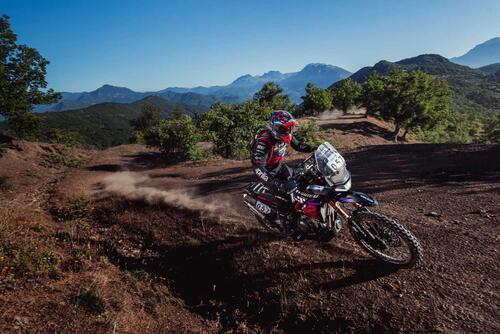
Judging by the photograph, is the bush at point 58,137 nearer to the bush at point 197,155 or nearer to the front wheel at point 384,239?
Answer: the bush at point 197,155

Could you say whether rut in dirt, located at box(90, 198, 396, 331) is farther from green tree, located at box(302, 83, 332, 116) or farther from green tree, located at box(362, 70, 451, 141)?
green tree, located at box(302, 83, 332, 116)

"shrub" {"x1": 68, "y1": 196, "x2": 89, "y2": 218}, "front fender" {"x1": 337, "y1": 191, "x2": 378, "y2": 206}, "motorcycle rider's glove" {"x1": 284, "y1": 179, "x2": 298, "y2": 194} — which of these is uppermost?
"motorcycle rider's glove" {"x1": 284, "y1": 179, "x2": 298, "y2": 194}

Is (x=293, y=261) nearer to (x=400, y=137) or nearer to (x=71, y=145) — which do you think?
(x=71, y=145)

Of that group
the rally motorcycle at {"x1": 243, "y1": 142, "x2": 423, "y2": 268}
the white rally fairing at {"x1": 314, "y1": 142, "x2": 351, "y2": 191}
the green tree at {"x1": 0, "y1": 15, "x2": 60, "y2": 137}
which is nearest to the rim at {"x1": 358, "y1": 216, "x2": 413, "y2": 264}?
the rally motorcycle at {"x1": 243, "y1": 142, "x2": 423, "y2": 268}

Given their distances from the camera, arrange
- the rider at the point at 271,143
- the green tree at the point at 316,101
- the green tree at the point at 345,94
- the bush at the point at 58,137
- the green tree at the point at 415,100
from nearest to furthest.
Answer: the rider at the point at 271,143
the bush at the point at 58,137
the green tree at the point at 415,100
the green tree at the point at 316,101
the green tree at the point at 345,94

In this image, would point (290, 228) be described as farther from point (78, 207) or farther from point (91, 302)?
point (78, 207)

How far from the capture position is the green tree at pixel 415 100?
43.7 meters

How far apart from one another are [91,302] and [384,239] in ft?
21.1

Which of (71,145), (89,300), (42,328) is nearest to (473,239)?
(89,300)

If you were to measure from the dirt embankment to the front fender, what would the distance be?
162cm

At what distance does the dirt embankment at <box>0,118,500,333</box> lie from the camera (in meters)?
5.42

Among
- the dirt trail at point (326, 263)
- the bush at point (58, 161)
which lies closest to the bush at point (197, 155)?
the bush at point (58, 161)

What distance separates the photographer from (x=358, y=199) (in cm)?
575

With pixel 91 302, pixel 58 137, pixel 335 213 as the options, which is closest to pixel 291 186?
pixel 335 213
